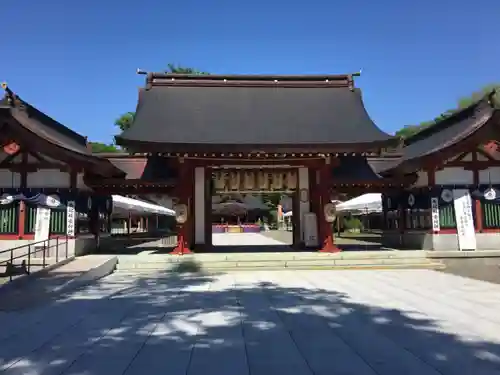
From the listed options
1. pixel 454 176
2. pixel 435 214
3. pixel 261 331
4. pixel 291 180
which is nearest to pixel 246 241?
pixel 291 180


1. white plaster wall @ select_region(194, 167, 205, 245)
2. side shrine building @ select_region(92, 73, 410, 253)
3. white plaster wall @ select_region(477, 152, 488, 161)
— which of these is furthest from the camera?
white plaster wall @ select_region(194, 167, 205, 245)

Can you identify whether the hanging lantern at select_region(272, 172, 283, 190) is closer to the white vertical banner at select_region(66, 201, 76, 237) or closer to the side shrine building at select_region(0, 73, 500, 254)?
the side shrine building at select_region(0, 73, 500, 254)

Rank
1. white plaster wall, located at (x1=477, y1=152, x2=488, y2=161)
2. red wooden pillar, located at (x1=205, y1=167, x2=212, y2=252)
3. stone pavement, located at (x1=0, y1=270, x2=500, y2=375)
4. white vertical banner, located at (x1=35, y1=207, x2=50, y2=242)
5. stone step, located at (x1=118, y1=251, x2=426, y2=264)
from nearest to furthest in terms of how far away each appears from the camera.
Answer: stone pavement, located at (x1=0, y1=270, x2=500, y2=375) < stone step, located at (x1=118, y1=251, x2=426, y2=264) < white vertical banner, located at (x1=35, y1=207, x2=50, y2=242) < white plaster wall, located at (x1=477, y1=152, x2=488, y2=161) < red wooden pillar, located at (x1=205, y1=167, x2=212, y2=252)

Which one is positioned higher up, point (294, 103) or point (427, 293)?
point (294, 103)

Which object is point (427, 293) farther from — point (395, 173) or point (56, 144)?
point (56, 144)

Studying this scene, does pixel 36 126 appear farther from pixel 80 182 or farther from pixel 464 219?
pixel 464 219

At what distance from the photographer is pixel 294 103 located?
1711cm

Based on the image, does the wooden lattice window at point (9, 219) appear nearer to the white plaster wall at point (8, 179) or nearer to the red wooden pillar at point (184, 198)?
the white plaster wall at point (8, 179)

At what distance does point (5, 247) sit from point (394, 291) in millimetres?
11543

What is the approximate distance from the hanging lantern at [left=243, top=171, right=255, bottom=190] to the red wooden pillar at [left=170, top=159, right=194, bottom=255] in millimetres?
2118

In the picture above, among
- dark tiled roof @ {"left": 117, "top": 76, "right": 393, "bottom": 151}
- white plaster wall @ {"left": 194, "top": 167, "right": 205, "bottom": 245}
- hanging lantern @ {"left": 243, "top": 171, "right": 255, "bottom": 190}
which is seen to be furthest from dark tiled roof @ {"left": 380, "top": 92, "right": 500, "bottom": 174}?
white plaster wall @ {"left": 194, "top": 167, "right": 205, "bottom": 245}

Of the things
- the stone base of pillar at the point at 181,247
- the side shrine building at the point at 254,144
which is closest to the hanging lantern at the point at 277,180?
the side shrine building at the point at 254,144

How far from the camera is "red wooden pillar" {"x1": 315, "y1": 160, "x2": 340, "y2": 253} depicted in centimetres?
1426

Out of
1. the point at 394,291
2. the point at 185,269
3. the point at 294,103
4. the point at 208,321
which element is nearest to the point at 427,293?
the point at 394,291
